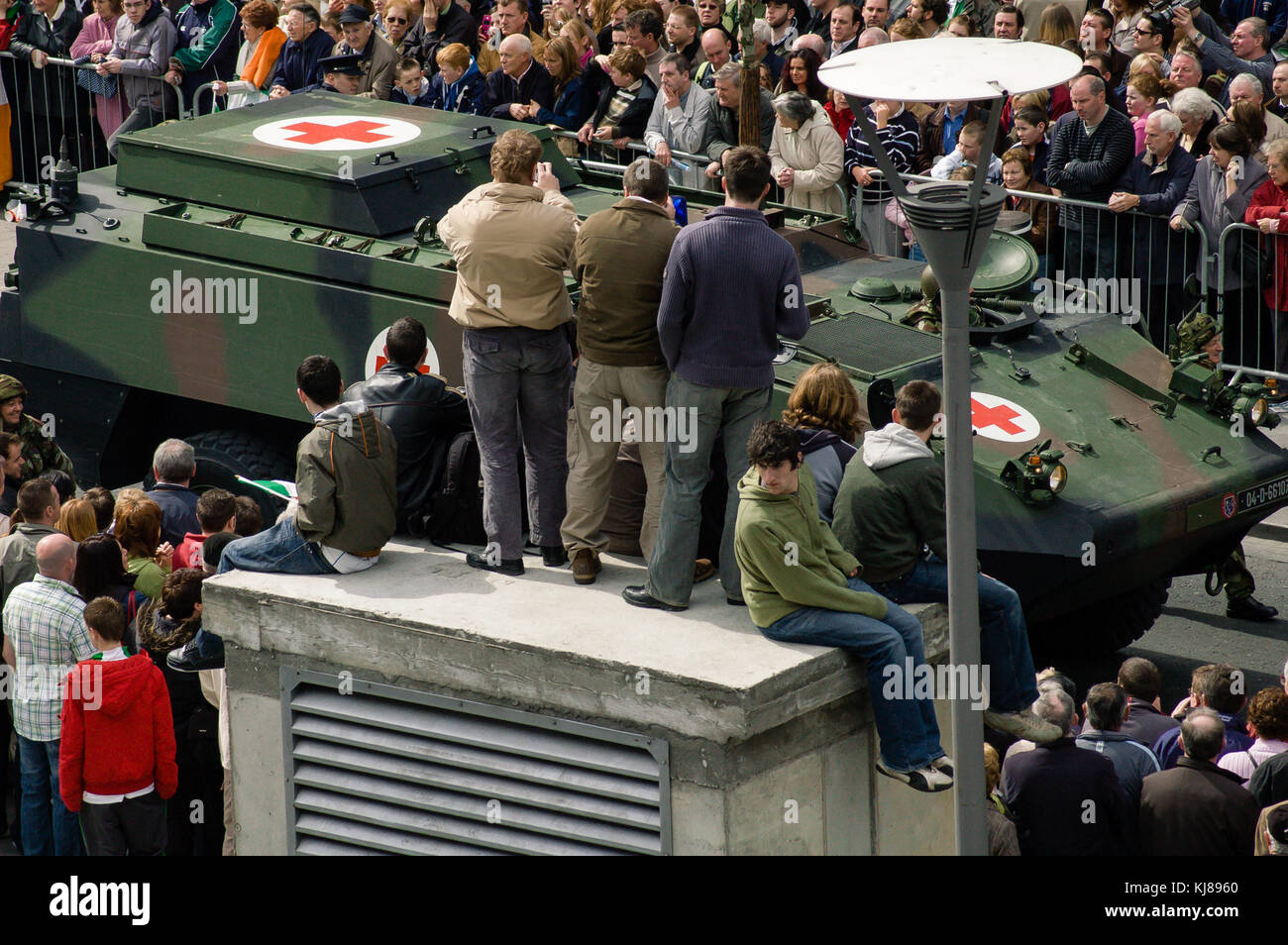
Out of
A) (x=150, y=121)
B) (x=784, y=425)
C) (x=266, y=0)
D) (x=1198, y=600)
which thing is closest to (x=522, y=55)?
(x=266, y=0)

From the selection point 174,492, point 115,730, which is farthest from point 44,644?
point 174,492

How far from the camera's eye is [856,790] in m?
7.33

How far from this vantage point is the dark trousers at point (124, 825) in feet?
26.3

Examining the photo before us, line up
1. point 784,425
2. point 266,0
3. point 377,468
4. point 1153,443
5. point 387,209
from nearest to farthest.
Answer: point 784,425 → point 377,468 → point 1153,443 → point 387,209 → point 266,0

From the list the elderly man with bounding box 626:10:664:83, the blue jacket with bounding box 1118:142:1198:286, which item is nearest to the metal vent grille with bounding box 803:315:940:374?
the blue jacket with bounding box 1118:142:1198:286

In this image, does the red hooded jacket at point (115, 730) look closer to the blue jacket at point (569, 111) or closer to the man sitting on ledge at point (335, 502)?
the man sitting on ledge at point (335, 502)

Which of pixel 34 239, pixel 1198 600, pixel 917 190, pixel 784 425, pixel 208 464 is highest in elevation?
pixel 917 190

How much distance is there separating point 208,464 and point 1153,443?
493 centimetres

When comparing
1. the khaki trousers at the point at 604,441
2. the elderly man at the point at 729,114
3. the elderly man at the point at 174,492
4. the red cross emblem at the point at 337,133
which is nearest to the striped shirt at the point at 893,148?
the elderly man at the point at 729,114

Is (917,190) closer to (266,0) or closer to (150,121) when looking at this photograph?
(266,0)

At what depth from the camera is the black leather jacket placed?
318 inches

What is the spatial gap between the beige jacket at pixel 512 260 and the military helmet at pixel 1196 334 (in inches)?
168

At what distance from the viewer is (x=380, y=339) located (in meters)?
10.7

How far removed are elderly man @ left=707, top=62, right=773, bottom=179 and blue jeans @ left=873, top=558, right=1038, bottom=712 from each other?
20.8ft
